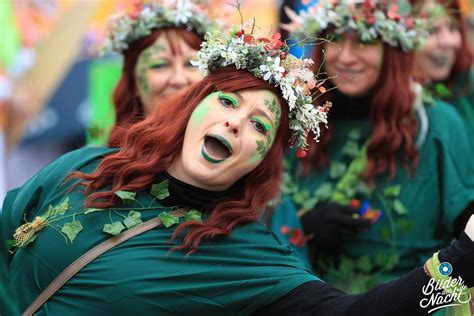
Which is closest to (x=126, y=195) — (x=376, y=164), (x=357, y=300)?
(x=357, y=300)

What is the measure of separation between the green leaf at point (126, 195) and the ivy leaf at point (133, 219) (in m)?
0.05

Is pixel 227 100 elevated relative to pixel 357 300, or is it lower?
elevated

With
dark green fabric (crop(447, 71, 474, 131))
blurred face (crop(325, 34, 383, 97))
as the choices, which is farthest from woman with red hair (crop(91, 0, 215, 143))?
dark green fabric (crop(447, 71, 474, 131))

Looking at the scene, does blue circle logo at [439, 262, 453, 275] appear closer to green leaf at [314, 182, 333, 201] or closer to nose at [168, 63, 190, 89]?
green leaf at [314, 182, 333, 201]

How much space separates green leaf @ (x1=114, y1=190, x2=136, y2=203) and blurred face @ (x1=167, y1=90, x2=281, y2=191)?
6.9 inches

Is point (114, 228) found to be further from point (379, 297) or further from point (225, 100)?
point (379, 297)

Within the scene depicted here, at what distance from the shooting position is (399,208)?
→ 16.3 feet

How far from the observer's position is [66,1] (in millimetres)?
9531

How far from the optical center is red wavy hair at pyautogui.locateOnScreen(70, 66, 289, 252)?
11.9 feet

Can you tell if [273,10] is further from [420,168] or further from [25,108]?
[420,168]

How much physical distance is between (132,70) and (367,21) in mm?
1233

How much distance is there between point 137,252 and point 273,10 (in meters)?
6.44

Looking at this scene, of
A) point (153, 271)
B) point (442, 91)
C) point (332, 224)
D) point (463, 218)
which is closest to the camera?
point (153, 271)

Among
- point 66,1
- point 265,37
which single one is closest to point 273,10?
point 66,1
